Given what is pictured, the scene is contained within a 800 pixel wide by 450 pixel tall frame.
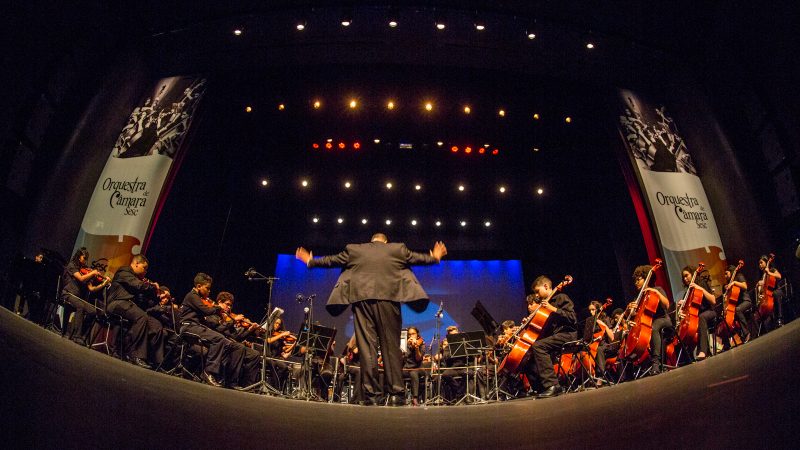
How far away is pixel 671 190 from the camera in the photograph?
29.1 ft

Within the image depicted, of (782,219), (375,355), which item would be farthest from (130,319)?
(782,219)

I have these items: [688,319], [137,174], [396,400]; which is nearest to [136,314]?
[396,400]

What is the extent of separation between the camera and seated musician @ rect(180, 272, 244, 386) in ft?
19.7

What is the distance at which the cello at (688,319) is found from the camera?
5652 millimetres

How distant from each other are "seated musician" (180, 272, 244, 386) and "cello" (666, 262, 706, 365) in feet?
16.7

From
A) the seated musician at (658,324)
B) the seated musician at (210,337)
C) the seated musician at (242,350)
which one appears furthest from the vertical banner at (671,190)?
the seated musician at (210,337)

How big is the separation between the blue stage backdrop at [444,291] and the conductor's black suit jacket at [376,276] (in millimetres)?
8739

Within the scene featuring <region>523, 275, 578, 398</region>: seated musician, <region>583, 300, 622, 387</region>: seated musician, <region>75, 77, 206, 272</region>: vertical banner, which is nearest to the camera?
<region>523, 275, 578, 398</region>: seated musician

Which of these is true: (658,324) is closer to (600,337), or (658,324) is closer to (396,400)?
(600,337)

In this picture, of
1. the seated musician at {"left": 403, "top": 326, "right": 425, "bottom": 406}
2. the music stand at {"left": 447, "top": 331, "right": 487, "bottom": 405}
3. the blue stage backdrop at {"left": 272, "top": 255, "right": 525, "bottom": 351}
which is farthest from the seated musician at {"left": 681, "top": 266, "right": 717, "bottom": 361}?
the blue stage backdrop at {"left": 272, "top": 255, "right": 525, "bottom": 351}

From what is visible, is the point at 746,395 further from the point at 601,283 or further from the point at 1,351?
the point at 601,283

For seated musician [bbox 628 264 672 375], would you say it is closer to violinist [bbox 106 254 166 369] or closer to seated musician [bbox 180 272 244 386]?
seated musician [bbox 180 272 244 386]

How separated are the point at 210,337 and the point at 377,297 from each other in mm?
3063

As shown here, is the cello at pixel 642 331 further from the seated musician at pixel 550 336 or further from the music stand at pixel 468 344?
the music stand at pixel 468 344
